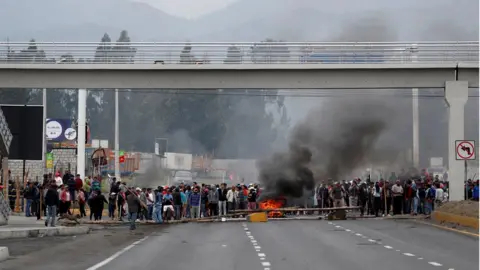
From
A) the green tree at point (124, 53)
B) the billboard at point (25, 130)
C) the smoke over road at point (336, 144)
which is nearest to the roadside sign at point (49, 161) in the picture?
the smoke over road at point (336, 144)

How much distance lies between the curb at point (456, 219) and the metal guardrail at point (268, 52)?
8.28 metres

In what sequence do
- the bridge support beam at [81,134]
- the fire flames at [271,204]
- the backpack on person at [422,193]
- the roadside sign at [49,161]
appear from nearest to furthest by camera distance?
1. the backpack on person at [422,193]
2. the fire flames at [271,204]
3. the bridge support beam at [81,134]
4. the roadside sign at [49,161]

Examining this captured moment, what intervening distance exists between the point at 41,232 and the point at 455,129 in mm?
19722

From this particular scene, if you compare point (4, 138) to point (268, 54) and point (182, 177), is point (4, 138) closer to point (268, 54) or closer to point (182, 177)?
point (268, 54)

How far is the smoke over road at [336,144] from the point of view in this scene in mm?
57156

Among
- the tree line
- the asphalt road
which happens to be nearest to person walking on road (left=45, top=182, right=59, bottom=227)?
the asphalt road

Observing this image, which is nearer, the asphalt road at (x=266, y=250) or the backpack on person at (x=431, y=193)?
the asphalt road at (x=266, y=250)


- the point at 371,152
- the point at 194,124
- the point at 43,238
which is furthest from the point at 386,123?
A: the point at 194,124

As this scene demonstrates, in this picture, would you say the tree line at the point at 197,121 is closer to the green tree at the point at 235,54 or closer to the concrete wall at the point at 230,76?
the green tree at the point at 235,54

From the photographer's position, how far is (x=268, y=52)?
4166cm

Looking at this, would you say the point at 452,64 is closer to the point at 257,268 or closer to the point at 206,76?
the point at 206,76

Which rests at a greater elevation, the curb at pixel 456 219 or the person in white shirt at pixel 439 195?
the person in white shirt at pixel 439 195

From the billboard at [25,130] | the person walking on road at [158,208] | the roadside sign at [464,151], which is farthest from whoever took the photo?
the billboard at [25,130]

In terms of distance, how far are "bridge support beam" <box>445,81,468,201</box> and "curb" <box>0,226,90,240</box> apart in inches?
664
